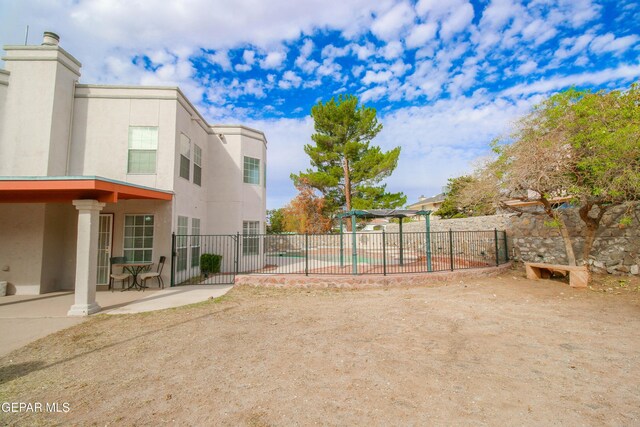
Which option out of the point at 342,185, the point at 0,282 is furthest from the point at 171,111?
the point at 342,185

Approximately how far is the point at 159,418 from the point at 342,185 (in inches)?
899

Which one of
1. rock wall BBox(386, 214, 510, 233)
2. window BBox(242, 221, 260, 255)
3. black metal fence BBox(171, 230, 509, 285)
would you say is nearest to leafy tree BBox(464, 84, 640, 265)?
black metal fence BBox(171, 230, 509, 285)

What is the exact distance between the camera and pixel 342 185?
24969 millimetres

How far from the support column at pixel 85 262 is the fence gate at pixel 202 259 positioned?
294 centimetres

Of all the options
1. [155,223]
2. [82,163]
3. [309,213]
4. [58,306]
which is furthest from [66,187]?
[309,213]

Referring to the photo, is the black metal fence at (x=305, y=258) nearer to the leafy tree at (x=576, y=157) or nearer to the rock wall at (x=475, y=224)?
the rock wall at (x=475, y=224)

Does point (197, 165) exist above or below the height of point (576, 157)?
above

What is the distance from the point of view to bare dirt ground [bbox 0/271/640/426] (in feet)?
9.48

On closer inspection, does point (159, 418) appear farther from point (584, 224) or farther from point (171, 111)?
point (584, 224)

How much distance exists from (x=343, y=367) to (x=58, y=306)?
299 inches

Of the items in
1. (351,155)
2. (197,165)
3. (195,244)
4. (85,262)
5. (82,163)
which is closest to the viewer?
(85,262)

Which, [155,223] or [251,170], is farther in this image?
[251,170]

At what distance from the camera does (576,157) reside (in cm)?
821

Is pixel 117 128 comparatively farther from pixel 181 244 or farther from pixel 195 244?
pixel 195 244
